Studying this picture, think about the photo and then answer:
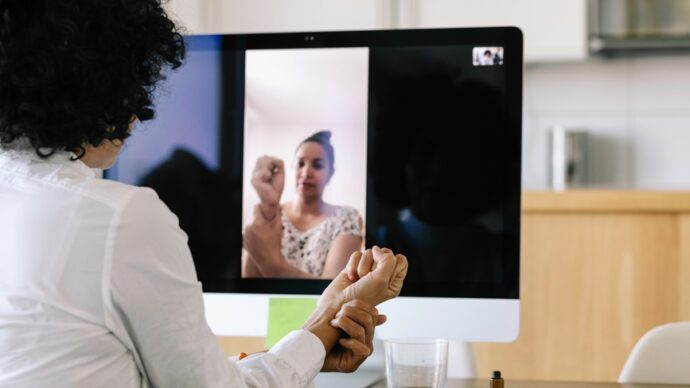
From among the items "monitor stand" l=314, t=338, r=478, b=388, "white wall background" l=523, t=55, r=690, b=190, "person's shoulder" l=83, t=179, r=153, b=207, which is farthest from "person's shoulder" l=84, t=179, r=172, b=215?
"white wall background" l=523, t=55, r=690, b=190

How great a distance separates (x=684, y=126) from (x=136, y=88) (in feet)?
10.6

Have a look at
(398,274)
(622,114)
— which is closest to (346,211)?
(398,274)

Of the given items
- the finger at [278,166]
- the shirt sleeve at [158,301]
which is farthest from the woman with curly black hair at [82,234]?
the finger at [278,166]

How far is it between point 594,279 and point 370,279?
67.2 inches

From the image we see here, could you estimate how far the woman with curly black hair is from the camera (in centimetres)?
72

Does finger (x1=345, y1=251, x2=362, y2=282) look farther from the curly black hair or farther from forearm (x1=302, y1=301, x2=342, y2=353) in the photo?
the curly black hair

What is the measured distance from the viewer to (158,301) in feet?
2.41

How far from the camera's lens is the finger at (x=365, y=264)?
1.11m

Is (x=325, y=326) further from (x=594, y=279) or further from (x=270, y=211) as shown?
(x=594, y=279)

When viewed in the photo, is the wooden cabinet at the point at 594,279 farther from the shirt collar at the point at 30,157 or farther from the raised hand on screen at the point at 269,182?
the shirt collar at the point at 30,157

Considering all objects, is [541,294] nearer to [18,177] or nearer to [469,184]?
[469,184]

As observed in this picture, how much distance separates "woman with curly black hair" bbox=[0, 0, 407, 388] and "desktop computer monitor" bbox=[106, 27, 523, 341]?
53 centimetres

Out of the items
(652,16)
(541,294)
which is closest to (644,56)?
(652,16)

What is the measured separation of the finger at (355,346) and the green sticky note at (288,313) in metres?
0.29
